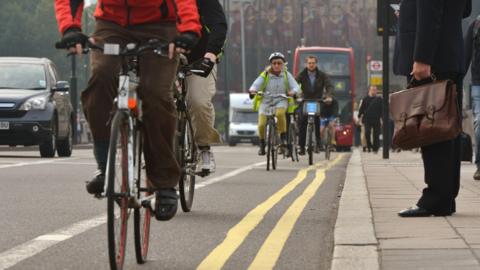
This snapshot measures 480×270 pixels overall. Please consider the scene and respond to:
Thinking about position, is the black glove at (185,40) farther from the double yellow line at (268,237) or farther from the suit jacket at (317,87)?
the suit jacket at (317,87)

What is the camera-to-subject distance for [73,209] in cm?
971

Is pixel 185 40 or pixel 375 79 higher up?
pixel 185 40

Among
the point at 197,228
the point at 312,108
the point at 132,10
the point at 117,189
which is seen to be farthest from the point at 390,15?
the point at 117,189

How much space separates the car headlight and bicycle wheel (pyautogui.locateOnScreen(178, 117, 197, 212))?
11275 millimetres

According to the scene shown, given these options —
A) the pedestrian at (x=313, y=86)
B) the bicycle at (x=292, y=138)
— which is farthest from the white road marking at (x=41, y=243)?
the pedestrian at (x=313, y=86)

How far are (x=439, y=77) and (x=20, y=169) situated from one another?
311 inches

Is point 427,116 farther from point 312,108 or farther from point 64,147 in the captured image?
point 64,147

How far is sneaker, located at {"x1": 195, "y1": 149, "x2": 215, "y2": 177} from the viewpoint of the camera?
9.94m

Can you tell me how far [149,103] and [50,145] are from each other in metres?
14.9

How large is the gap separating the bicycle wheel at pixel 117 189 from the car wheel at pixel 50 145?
1512 centimetres

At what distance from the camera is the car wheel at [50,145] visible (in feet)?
68.3

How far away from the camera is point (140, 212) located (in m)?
6.34

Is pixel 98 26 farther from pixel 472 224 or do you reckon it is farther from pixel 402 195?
pixel 402 195

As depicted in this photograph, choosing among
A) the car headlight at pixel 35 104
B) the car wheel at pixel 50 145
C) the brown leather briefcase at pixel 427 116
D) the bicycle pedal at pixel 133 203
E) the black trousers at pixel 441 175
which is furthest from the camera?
the car wheel at pixel 50 145
